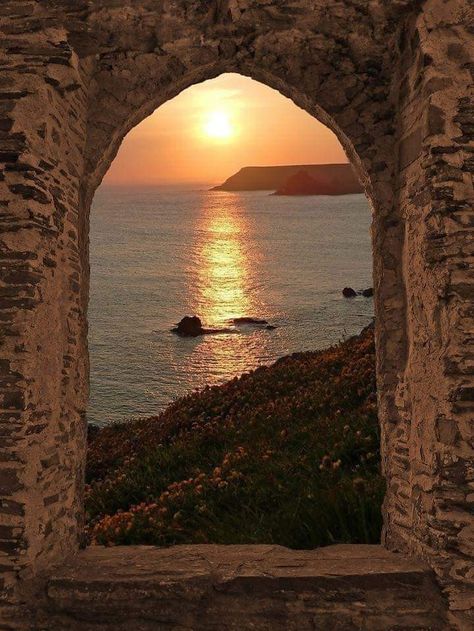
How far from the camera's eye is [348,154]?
210 inches

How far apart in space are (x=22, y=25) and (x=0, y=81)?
0.50m

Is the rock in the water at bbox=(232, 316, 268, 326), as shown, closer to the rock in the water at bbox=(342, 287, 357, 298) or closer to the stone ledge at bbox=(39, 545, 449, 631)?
the rock in the water at bbox=(342, 287, 357, 298)

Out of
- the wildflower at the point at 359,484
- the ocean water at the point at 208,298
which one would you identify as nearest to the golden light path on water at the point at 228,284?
the ocean water at the point at 208,298

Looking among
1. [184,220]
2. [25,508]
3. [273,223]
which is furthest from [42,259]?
[184,220]

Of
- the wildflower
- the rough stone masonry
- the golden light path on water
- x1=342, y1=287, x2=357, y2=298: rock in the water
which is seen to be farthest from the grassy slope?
x1=342, y1=287, x2=357, y2=298: rock in the water

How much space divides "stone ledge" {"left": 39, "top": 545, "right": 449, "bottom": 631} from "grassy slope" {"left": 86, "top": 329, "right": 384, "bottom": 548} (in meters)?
1.14

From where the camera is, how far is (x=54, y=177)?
14.7ft

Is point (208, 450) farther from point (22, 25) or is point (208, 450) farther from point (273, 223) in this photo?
point (273, 223)

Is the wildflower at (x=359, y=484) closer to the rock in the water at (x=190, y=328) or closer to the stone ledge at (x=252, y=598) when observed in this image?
the stone ledge at (x=252, y=598)

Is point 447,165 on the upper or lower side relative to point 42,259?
upper

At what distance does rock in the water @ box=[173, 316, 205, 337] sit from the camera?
38.6 meters

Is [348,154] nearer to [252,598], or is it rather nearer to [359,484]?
[359,484]

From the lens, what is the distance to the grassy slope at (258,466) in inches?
225

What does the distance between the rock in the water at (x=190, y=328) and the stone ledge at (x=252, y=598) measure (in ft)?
112
